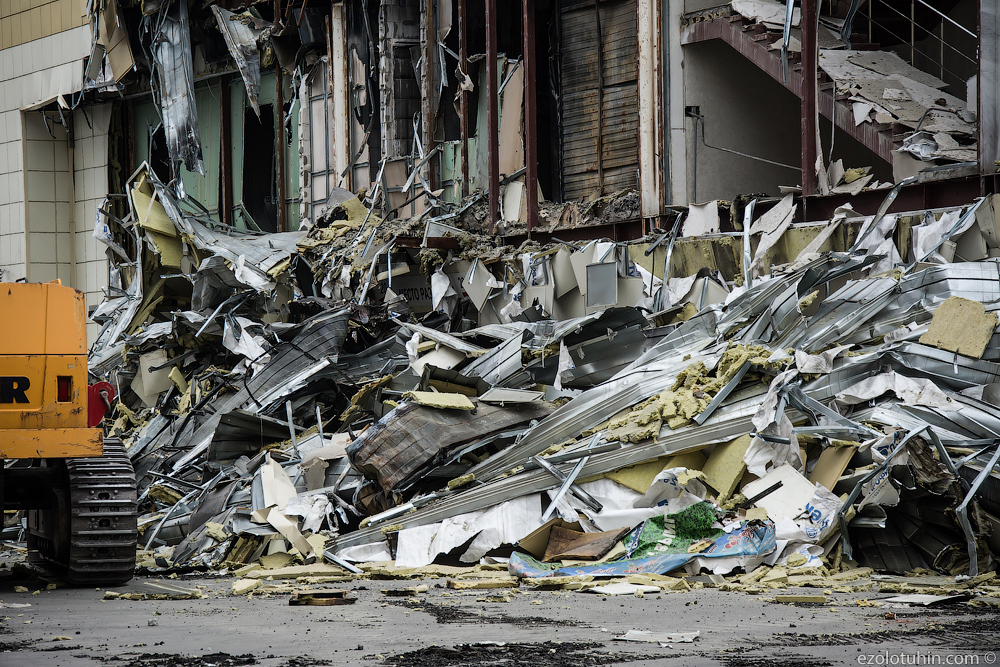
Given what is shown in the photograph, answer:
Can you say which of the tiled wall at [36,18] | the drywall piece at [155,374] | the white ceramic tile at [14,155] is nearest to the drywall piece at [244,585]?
the drywall piece at [155,374]

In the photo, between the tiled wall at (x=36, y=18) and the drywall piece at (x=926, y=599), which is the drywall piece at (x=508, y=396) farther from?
the tiled wall at (x=36, y=18)

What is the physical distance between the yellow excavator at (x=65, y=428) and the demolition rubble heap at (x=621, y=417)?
3.42ft

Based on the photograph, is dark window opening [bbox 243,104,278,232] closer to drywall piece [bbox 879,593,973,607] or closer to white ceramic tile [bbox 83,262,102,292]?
white ceramic tile [bbox 83,262,102,292]

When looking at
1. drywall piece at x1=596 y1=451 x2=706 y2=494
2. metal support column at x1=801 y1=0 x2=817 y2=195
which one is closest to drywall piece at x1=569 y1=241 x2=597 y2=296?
metal support column at x1=801 y1=0 x2=817 y2=195

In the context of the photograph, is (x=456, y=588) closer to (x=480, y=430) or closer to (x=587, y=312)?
(x=480, y=430)

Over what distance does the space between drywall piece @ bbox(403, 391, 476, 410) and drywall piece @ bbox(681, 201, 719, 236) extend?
4179 millimetres

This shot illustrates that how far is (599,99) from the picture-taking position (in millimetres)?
14367

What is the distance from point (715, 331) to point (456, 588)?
13.2 ft

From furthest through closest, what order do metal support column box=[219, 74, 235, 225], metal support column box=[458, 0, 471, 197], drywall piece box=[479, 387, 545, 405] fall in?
metal support column box=[219, 74, 235, 225] < metal support column box=[458, 0, 471, 197] < drywall piece box=[479, 387, 545, 405]

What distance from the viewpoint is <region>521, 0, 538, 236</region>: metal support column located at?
13.8m


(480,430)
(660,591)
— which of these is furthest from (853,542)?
(480,430)

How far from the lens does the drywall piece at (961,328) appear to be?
317 inches

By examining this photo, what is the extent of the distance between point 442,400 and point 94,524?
299 cm

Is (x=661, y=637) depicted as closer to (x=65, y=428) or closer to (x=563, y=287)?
(x=65, y=428)
